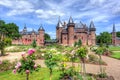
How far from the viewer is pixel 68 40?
223ft

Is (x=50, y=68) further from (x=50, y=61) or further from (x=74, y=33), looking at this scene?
(x=74, y=33)

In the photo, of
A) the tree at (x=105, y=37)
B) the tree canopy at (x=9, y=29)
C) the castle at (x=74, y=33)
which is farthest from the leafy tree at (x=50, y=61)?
the tree at (x=105, y=37)

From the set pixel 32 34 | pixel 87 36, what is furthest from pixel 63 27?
pixel 32 34

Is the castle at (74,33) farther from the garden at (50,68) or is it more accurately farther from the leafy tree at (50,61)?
the leafy tree at (50,61)

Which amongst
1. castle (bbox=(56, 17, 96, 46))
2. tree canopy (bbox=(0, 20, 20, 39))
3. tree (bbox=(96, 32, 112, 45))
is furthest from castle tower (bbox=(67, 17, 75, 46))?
tree (bbox=(96, 32, 112, 45))

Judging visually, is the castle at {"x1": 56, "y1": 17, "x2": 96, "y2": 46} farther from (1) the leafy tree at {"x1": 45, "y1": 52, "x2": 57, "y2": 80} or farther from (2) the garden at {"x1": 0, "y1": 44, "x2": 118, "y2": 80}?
(1) the leafy tree at {"x1": 45, "y1": 52, "x2": 57, "y2": 80}

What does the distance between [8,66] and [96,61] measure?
400 inches

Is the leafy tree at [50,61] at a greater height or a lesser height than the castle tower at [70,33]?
lesser

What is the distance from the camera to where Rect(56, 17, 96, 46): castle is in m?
67.4

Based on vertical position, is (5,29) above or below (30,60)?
above

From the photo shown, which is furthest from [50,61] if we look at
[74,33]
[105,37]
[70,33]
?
[105,37]

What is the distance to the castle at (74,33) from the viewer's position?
6744cm

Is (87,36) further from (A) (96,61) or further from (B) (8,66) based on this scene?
(B) (8,66)

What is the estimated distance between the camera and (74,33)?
68.9 meters
